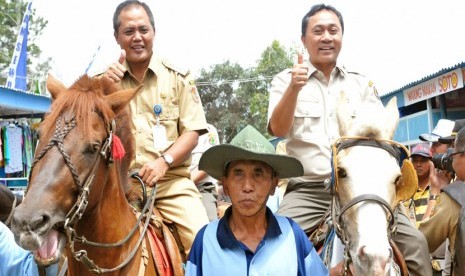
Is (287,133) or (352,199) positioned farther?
(287,133)

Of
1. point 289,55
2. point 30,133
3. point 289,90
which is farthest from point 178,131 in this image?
point 289,55

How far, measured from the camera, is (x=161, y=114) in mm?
5117

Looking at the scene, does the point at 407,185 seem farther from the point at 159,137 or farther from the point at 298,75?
the point at 159,137

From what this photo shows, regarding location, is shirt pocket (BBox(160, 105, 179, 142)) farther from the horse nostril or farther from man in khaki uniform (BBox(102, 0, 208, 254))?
the horse nostril

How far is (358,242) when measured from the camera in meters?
3.18

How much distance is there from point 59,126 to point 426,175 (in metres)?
6.86

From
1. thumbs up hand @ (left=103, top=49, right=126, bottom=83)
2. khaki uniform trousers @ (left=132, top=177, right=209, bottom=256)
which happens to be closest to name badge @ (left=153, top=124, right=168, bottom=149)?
khaki uniform trousers @ (left=132, top=177, right=209, bottom=256)

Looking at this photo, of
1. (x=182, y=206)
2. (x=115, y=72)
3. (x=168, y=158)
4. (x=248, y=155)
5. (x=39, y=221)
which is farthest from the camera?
(x=182, y=206)

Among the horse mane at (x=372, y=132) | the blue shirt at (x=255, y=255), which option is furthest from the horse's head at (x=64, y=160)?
the horse mane at (x=372, y=132)

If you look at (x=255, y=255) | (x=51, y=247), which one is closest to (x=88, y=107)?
(x=51, y=247)

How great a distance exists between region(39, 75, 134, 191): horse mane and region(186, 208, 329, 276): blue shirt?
41.3 inches

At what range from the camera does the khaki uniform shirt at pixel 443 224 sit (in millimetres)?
4434

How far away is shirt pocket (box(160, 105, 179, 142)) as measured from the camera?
5.13m

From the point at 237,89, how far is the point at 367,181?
146ft
